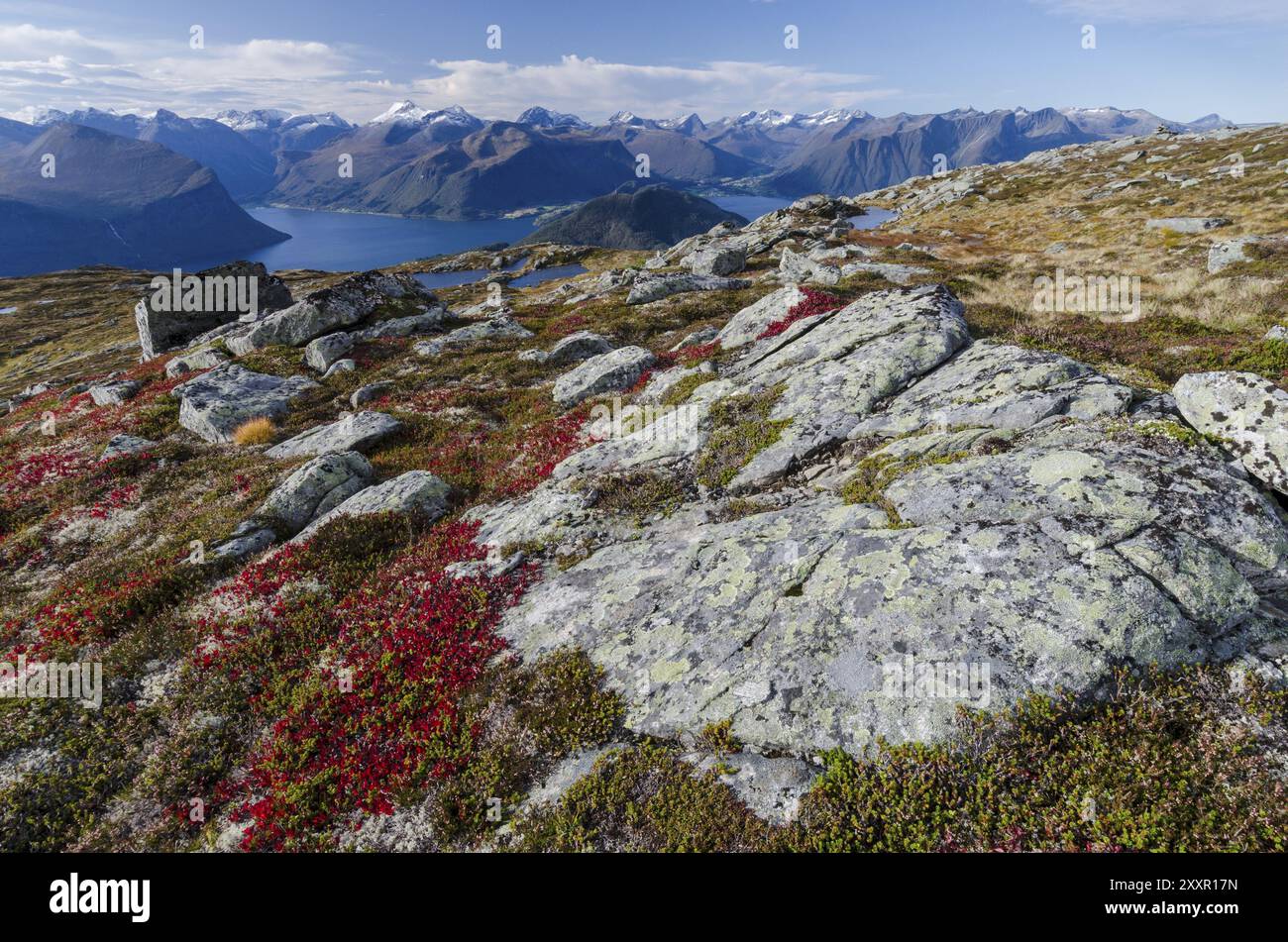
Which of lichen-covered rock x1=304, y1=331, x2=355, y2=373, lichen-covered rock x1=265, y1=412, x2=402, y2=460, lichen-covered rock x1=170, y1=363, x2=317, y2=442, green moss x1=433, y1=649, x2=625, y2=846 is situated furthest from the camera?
lichen-covered rock x1=304, y1=331, x2=355, y2=373

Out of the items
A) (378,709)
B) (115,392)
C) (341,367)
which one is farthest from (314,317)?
(378,709)

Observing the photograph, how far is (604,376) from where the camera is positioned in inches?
964

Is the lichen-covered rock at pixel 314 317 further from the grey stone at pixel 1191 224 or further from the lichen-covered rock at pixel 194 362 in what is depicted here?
the grey stone at pixel 1191 224

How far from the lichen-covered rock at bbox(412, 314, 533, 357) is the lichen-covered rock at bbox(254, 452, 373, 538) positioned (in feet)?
57.3

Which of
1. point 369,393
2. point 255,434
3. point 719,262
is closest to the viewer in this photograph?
point 255,434

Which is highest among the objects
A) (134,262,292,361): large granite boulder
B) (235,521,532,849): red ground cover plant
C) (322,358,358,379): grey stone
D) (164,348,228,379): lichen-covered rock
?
(134,262,292,361): large granite boulder

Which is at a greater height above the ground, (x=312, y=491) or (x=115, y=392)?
(x=115, y=392)

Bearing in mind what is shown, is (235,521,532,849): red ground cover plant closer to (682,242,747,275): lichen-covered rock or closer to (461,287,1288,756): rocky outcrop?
(461,287,1288,756): rocky outcrop

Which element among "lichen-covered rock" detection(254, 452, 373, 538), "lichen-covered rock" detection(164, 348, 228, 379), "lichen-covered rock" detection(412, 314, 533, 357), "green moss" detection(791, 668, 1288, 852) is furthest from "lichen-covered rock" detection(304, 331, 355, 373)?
"green moss" detection(791, 668, 1288, 852)

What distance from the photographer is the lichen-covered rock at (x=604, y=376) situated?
79.0 ft

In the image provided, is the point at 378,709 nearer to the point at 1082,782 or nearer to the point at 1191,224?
the point at 1082,782

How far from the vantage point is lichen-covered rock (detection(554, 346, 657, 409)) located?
24.1 m

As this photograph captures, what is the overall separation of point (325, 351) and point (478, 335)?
30.4 feet
